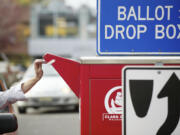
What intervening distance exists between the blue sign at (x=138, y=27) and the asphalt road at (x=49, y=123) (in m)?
5.64

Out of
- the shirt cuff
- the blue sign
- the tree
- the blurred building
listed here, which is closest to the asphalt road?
the blue sign

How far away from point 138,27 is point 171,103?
122cm

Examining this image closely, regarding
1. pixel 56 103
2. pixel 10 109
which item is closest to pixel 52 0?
pixel 56 103

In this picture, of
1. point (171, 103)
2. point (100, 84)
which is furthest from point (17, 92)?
point (171, 103)

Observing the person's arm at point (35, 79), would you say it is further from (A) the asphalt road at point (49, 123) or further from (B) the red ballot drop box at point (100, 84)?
(A) the asphalt road at point (49, 123)

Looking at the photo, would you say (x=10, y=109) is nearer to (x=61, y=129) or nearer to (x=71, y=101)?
(x=61, y=129)

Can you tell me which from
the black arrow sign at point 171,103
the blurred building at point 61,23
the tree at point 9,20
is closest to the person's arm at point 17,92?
the black arrow sign at point 171,103

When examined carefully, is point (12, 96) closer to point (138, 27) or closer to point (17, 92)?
point (17, 92)

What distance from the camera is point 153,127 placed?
3.28 meters

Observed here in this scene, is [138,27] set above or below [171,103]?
Answer: above

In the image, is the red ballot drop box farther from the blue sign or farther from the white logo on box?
the blue sign

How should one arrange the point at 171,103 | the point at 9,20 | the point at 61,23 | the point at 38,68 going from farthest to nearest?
A: the point at 9,20
the point at 61,23
the point at 38,68
the point at 171,103

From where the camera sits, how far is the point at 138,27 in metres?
4.38

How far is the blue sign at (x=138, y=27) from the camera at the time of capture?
14.2 ft
